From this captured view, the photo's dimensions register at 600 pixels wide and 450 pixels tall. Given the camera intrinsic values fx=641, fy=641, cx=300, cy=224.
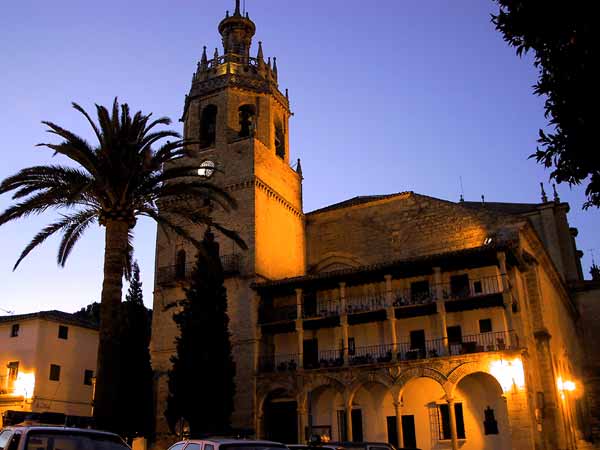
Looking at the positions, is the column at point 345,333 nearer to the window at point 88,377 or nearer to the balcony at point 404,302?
the balcony at point 404,302

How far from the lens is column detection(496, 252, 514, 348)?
2545 centimetres

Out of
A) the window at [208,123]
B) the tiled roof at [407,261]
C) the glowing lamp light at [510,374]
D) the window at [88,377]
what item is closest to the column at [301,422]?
the tiled roof at [407,261]

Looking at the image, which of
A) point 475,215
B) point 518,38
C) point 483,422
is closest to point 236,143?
point 475,215

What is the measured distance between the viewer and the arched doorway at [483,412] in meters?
26.0

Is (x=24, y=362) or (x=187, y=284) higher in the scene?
(x=187, y=284)

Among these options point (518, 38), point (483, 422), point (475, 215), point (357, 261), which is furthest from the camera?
point (357, 261)

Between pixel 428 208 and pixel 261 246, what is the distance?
9140mm

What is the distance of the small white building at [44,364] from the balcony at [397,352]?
11.9m

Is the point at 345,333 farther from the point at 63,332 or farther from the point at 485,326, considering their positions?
the point at 63,332

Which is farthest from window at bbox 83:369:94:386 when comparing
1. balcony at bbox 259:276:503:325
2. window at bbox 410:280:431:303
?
window at bbox 410:280:431:303

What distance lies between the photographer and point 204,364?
2672cm

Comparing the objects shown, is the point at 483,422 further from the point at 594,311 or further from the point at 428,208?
the point at 594,311

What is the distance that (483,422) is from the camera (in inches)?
1041

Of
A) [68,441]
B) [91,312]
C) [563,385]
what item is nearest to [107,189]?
[68,441]
